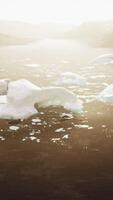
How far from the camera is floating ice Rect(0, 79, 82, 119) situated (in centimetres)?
1723

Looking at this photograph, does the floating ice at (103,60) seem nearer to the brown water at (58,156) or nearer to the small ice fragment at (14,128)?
the brown water at (58,156)

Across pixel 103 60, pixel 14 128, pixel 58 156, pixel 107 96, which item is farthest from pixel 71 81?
pixel 58 156

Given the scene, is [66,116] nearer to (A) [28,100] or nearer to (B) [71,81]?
(A) [28,100]

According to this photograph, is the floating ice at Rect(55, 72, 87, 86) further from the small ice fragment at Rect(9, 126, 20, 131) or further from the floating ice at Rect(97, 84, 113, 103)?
the small ice fragment at Rect(9, 126, 20, 131)

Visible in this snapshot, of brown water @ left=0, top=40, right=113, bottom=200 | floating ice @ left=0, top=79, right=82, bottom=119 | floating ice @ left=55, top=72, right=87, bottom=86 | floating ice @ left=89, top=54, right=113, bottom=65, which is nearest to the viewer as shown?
brown water @ left=0, top=40, right=113, bottom=200

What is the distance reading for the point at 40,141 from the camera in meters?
14.0

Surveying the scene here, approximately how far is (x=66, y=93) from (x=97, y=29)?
257 ft

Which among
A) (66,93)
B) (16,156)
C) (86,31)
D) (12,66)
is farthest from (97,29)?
(16,156)

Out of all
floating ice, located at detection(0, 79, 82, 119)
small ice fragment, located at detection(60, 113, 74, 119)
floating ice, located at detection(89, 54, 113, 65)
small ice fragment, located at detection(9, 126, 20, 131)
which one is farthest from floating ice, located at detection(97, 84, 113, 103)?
floating ice, located at detection(89, 54, 113, 65)

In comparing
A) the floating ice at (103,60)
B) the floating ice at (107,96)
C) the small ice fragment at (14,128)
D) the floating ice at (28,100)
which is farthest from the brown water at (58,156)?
the floating ice at (103,60)

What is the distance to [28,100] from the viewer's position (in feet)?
58.4

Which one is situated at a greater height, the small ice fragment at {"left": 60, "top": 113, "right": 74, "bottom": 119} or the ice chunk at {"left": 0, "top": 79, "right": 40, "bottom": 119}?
the ice chunk at {"left": 0, "top": 79, "right": 40, "bottom": 119}

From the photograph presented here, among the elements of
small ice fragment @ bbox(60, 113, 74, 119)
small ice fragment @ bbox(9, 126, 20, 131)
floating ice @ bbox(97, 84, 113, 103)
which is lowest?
floating ice @ bbox(97, 84, 113, 103)

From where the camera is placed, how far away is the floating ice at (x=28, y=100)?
17.2 m
